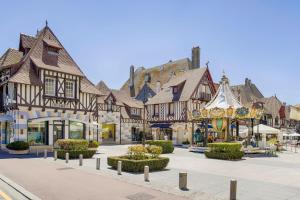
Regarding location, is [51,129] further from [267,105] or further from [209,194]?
[267,105]

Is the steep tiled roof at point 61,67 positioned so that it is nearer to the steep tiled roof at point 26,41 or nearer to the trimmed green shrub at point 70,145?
the steep tiled roof at point 26,41

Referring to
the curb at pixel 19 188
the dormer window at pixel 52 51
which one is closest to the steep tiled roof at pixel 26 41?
the dormer window at pixel 52 51

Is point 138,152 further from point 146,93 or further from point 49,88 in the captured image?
point 146,93

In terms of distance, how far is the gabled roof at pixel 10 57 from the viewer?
27422 millimetres

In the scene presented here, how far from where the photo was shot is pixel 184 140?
38.8 meters

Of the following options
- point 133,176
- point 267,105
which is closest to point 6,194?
point 133,176

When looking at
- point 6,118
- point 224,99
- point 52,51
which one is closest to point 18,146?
point 6,118

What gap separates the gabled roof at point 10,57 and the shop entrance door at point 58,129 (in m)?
6.25

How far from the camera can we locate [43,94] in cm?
2620

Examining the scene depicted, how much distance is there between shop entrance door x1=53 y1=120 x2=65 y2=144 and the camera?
2775 cm

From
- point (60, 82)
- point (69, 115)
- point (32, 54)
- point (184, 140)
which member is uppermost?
point (32, 54)

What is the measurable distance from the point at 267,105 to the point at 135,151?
4490cm

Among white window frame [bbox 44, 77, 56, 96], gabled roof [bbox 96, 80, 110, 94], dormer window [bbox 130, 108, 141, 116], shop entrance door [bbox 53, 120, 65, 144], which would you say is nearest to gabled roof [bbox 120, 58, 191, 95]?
dormer window [bbox 130, 108, 141, 116]

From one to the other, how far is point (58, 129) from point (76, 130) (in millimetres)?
1817
